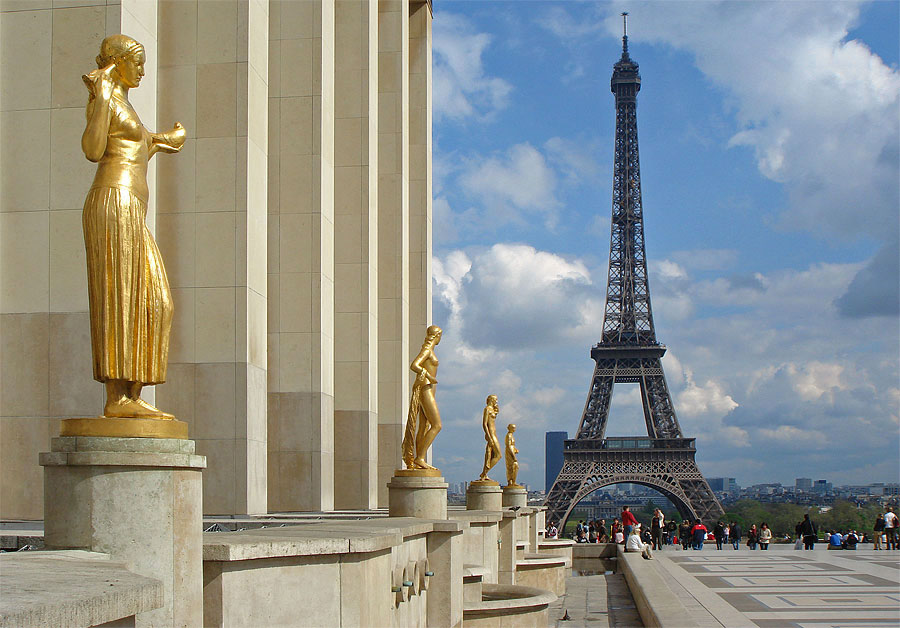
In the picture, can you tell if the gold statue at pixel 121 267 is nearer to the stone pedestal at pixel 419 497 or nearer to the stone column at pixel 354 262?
the stone pedestal at pixel 419 497

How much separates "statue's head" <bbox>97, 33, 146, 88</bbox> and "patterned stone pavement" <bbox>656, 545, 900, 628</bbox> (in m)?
12.5

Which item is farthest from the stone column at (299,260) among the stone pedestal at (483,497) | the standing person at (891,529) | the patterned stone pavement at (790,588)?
the standing person at (891,529)

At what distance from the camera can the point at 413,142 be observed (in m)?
36.8

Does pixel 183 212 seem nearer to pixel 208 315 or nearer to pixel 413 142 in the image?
pixel 208 315

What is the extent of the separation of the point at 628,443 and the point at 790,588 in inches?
2518

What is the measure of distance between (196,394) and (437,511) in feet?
17.1

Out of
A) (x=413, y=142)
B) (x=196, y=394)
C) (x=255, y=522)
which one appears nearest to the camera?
(x=255, y=522)

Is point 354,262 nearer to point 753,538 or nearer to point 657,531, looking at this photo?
point 657,531

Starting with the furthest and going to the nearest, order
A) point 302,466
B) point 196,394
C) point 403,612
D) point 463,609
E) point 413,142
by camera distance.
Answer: point 413,142
point 302,466
point 196,394
point 463,609
point 403,612

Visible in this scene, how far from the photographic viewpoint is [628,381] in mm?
97188

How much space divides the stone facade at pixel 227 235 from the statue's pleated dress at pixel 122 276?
8.07 m

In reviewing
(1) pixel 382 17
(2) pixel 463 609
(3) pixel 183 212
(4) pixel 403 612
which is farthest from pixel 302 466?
(1) pixel 382 17

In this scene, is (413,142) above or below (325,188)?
above

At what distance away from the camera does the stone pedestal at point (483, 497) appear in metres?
25.9
